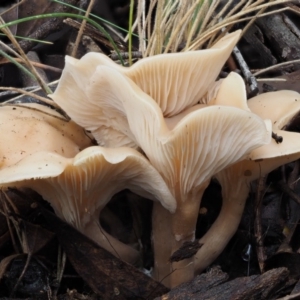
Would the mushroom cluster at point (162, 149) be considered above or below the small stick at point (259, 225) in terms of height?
above

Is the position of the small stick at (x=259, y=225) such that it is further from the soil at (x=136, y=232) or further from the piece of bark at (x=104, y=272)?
the piece of bark at (x=104, y=272)

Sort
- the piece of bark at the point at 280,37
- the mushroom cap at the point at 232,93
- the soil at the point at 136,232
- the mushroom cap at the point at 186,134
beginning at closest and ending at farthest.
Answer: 1. the mushroom cap at the point at 186,134
2. the mushroom cap at the point at 232,93
3. the soil at the point at 136,232
4. the piece of bark at the point at 280,37

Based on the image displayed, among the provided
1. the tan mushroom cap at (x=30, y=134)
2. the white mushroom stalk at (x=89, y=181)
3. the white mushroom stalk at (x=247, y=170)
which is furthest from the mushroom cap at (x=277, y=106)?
the tan mushroom cap at (x=30, y=134)

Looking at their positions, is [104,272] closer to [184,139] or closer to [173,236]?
[173,236]

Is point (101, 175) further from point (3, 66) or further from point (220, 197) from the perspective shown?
point (3, 66)

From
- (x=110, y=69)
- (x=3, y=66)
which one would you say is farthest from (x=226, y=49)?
(x=3, y=66)

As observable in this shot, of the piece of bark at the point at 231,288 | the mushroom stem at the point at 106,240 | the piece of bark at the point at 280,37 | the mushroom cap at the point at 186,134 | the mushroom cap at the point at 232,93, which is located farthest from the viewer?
the piece of bark at the point at 280,37
